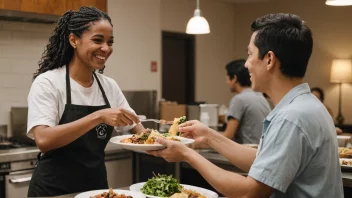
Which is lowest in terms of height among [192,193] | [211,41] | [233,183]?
[192,193]

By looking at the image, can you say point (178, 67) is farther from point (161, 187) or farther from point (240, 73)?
point (161, 187)

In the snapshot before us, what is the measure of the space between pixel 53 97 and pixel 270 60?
3.63 ft

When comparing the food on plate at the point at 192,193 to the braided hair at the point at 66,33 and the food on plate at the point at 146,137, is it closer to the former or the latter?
the food on plate at the point at 146,137

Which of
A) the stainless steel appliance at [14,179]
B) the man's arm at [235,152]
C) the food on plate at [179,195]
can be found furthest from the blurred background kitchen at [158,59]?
the food on plate at [179,195]

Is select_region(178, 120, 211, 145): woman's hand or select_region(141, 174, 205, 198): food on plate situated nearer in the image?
select_region(141, 174, 205, 198): food on plate

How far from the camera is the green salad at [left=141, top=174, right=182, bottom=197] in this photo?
1.85 m

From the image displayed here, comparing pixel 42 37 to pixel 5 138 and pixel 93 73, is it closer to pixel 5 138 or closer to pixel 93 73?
pixel 5 138

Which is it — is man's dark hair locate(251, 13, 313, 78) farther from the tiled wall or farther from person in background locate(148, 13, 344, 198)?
the tiled wall

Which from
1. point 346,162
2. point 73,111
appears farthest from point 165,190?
point 346,162

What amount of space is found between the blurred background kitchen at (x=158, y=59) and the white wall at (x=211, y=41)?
0.05ft

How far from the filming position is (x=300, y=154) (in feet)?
4.46

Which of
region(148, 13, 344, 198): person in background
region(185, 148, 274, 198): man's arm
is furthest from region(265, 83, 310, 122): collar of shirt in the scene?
region(185, 148, 274, 198): man's arm

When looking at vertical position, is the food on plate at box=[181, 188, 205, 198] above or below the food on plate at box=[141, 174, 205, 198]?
below

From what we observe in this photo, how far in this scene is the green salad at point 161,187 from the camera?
6.07 feet
